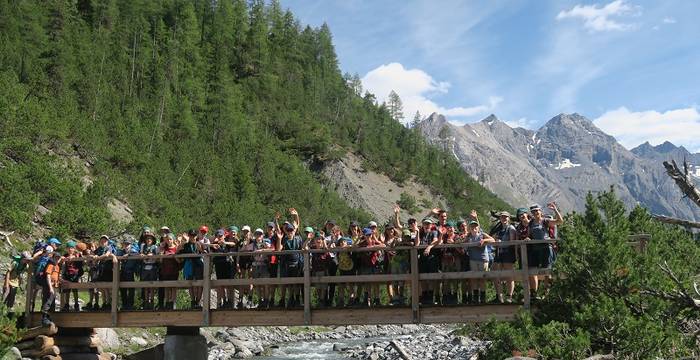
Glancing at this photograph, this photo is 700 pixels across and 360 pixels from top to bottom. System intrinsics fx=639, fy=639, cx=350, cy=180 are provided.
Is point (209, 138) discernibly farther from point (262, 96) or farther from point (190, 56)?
point (262, 96)

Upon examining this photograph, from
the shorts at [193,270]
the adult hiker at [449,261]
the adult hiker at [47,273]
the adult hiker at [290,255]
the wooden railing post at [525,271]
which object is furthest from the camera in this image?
the adult hiker at [47,273]

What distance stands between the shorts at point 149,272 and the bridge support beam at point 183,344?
1.71 metres

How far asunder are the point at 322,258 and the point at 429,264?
2122 mm

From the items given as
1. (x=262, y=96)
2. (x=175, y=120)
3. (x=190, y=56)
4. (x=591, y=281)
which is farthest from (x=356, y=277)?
(x=262, y=96)

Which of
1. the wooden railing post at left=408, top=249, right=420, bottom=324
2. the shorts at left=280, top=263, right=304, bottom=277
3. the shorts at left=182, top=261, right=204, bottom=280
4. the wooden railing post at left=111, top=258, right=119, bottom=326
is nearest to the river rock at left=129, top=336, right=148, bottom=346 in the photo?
the wooden railing post at left=111, top=258, right=119, bottom=326

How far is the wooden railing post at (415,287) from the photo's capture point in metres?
11.8

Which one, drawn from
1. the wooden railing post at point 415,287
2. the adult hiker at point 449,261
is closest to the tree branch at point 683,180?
the adult hiker at point 449,261

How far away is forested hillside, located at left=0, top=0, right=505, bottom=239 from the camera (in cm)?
3838

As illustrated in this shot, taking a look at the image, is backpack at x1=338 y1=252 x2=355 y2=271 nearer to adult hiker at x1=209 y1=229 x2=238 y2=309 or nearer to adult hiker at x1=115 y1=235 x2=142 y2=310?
adult hiker at x1=209 y1=229 x2=238 y2=309

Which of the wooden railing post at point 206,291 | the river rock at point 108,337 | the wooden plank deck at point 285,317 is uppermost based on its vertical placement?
the wooden railing post at point 206,291

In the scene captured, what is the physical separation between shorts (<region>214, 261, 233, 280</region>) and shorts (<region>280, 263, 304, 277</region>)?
1.33 meters

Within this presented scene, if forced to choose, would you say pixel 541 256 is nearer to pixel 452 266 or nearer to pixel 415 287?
pixel 452 266

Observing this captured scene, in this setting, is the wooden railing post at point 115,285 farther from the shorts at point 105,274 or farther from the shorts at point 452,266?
the shorts at point 452,266

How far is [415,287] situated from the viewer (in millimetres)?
11891
